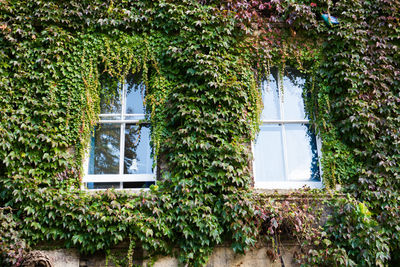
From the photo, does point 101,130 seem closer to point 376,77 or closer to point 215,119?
point 215,119

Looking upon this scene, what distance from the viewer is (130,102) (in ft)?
22.3

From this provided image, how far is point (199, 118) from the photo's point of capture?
611cm

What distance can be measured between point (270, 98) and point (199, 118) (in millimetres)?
1732

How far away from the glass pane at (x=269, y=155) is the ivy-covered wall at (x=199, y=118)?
1.33 ft

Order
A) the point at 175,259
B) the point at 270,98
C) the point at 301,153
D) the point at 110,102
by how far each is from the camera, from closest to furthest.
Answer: the point at 175,259 < the point at 110,102 < the point at 301,153 < the point at 270,98

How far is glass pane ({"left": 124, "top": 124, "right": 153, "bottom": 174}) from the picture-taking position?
644cm

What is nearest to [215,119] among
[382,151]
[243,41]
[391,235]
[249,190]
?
[249,190]

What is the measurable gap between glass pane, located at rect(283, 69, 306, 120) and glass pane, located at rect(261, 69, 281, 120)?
0.57ft

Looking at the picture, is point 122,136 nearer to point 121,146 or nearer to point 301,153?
point 121,146

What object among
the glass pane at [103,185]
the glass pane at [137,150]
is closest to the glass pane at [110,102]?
the glass pane at [137,150]

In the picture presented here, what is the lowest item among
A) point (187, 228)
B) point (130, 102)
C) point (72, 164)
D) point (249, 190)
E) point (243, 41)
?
point (187, 228)

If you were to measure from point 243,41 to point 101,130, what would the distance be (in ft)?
10.3

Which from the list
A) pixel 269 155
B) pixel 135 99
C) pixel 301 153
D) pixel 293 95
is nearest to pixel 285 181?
pixel 269 155

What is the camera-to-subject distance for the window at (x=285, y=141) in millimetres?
6627
